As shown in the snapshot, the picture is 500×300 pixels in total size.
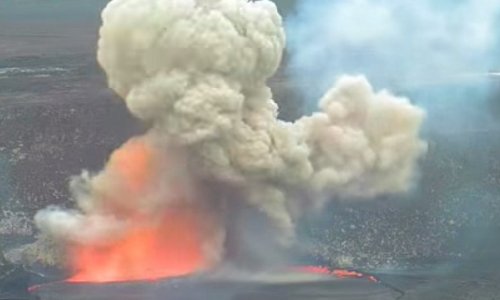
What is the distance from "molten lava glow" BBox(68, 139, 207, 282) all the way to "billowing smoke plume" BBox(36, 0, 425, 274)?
0.05 meters

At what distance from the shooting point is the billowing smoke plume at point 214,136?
2691 cm

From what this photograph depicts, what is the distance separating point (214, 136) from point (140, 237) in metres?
4.65

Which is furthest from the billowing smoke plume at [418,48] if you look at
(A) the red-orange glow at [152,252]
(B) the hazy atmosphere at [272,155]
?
(A) the red-orange glow at [152,252]

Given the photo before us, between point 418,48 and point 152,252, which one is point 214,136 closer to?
point 152,252

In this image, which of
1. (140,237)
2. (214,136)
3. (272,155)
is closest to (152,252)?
(140,237)

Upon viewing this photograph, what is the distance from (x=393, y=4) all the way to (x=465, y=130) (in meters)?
8.53

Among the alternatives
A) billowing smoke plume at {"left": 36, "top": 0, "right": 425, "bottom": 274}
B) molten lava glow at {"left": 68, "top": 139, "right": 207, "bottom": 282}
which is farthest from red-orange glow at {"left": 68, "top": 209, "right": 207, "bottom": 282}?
billowing smoke plume at {"left": 36, "top": 0, "right": 425, "bottom": 274}

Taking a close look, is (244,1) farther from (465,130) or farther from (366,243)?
(465,130)

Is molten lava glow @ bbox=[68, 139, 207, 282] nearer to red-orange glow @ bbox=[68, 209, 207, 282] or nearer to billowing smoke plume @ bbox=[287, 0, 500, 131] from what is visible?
red-orange glow @ bbox=[68, 209, 207, 282]

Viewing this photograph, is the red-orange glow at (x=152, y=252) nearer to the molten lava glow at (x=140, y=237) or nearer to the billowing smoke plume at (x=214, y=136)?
the molten lava glow at (x=140, y=237)

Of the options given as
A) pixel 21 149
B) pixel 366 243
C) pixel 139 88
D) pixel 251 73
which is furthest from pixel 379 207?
pixel 21 149

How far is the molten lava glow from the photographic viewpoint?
28.8 meters

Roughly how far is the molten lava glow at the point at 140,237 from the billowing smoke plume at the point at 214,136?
5 centimetres

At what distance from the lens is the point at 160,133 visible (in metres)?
28.2
